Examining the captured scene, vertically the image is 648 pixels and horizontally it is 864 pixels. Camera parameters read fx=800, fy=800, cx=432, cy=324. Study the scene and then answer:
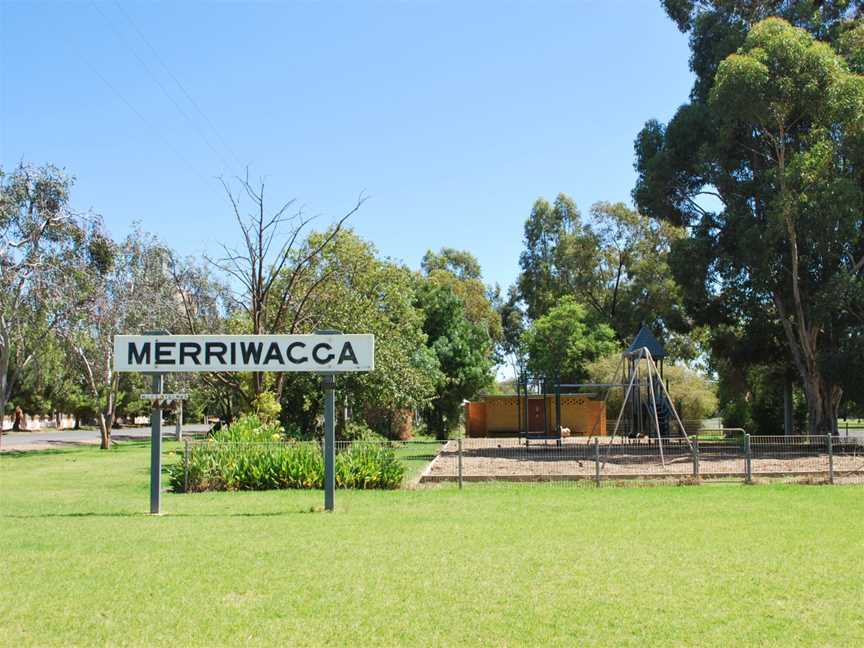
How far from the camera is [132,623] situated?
6.45 meters

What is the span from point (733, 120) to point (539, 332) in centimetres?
2311

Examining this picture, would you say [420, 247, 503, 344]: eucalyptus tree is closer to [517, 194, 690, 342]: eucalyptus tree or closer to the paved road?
[517, 194, 690, 342]: eucalyptus tree

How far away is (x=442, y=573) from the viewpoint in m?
8.13

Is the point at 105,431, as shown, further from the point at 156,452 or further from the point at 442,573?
the point at 442,573

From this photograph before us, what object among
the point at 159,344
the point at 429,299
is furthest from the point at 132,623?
the point at 429,299

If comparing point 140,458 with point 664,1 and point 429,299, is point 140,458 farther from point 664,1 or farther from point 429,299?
point 664,1

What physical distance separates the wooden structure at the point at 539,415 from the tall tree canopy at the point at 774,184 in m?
9.48

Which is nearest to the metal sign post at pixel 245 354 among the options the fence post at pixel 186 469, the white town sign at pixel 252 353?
the white town sign at pixel 252 353

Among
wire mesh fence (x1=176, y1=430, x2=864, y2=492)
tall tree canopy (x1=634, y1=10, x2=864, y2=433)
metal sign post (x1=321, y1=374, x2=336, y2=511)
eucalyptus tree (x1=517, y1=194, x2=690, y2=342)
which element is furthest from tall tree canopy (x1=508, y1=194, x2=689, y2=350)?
metal sign post (x1=321, y1=374, x2=336, y2=511)

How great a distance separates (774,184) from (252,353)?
67.0 feet

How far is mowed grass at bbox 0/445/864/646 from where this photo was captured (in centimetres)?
619

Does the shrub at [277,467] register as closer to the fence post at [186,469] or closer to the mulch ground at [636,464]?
the fence post at [186,469]

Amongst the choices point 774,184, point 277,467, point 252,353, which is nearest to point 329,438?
point 252,353

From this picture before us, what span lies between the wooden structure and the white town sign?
2662cm
